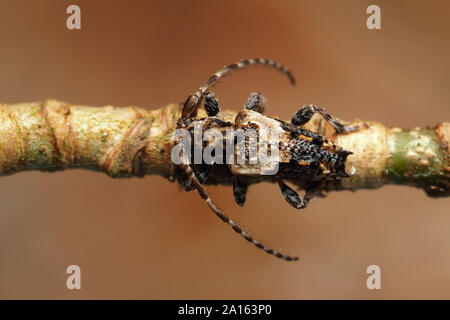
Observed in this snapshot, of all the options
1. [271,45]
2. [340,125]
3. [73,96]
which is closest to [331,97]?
[271,45]

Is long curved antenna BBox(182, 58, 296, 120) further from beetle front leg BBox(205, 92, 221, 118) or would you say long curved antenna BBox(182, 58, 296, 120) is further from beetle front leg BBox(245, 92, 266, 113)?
beetle front leg BBox(245, 92, 266, 113)

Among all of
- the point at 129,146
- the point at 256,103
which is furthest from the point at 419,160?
the point at 129,146

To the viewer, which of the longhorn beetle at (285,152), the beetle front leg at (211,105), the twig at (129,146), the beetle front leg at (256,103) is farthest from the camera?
the beetle front leg at (256,103)

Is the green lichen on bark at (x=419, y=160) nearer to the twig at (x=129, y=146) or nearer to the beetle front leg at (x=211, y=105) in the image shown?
the twig at (x=129, y=146)

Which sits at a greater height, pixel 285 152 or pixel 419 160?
pixel 285 152

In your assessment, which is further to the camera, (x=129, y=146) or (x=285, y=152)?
(x=285, y=152)

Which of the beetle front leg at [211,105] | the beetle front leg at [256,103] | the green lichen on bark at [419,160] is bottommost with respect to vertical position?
the green lichen on bark at [419,160]

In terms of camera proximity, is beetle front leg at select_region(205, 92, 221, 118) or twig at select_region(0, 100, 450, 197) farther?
beetle front leg at select_region(205, 92, 221, 118)

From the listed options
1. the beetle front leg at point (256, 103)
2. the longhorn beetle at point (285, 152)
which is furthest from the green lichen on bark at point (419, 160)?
the beetle front leg at point (256, 103)

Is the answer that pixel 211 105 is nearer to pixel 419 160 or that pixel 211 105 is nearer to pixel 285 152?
pixel 285 152

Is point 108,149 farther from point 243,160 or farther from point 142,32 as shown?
point 142,32

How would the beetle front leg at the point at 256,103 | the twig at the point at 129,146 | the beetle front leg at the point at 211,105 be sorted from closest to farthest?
the twig at the point at 129,146
the beetle front leg at the point at 211,105
the beetle front leg at the point at 256,103

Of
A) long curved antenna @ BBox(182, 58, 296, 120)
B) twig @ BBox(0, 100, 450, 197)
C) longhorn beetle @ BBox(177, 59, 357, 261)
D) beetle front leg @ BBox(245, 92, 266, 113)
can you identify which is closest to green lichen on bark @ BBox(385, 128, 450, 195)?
twig @ BBox(0, 100, 450, 197)
